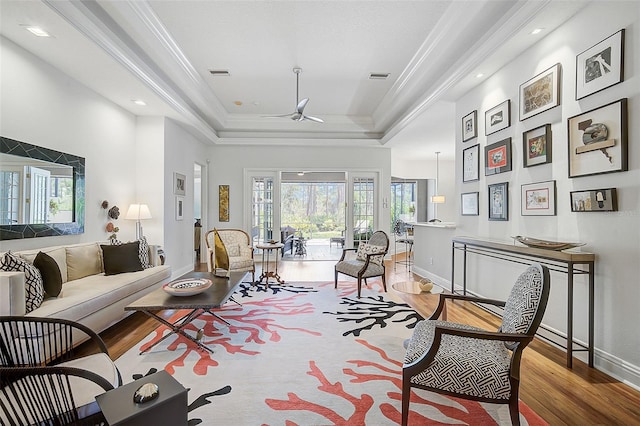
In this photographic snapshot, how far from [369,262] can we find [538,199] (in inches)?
87.5

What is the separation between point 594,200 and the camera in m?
2.45

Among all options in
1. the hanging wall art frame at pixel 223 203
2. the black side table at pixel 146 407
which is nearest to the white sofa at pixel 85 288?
the black side table at pixel 146 407

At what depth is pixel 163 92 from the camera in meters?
4.30

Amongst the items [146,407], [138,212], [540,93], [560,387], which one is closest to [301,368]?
[146,407]

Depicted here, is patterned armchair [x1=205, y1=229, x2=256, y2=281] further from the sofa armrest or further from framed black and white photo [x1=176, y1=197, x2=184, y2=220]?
the sofa armrest

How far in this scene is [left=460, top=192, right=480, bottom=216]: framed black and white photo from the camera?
13.6 feet

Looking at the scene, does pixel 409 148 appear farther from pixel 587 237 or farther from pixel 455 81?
pixel 587 237

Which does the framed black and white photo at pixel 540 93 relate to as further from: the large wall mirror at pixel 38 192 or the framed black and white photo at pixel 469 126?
the large wall mirror at pixel 38 192

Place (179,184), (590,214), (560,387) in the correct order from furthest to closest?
(179,184), (590,214), (560,387)

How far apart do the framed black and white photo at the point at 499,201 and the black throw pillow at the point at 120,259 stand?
4416 millimetres

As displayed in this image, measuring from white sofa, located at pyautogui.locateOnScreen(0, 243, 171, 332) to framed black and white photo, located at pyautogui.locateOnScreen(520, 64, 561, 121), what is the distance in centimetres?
456

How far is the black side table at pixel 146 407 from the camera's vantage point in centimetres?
115

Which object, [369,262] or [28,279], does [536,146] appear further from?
[28,279]

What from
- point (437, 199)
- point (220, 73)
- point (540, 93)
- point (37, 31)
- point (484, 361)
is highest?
point (220, 73)
